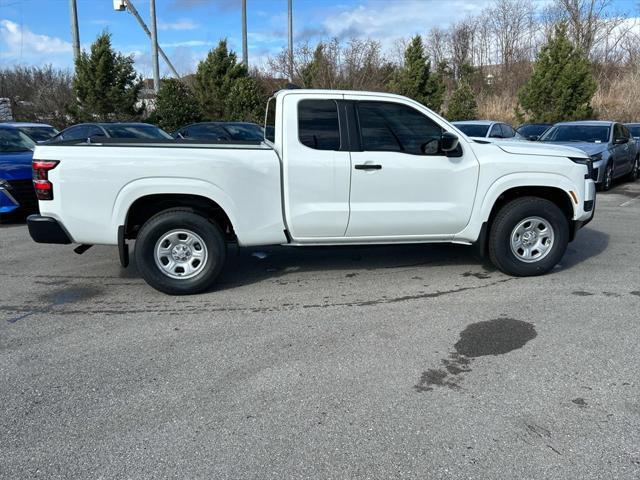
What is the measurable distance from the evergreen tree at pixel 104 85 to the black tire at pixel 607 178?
1930 centimetres

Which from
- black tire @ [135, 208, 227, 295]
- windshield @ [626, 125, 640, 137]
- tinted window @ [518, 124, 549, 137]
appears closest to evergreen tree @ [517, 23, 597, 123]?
tinted window @ [518, 124, 549, 137]

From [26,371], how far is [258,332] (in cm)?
174

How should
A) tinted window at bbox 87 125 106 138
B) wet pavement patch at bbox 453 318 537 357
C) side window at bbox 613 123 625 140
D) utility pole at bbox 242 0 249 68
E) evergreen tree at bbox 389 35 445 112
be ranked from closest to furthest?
wet pavement patch at bbox 453 318 537 357
tinted window at bbox 87 125 106 138
side window at bbox 613 123 625 140
utility pole at bbox 242 0 249 68
evergreen tree at bbox 389 35 445 112

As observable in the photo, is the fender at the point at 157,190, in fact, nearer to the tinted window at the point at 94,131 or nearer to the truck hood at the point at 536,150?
the truck hood at the point at 536,150

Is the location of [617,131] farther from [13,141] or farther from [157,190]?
[13,141]

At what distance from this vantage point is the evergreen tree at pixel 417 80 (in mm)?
28188

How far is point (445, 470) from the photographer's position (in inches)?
113

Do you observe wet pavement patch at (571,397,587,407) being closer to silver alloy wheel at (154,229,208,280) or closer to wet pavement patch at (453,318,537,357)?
wet pavement patch at (453,318,537,357)

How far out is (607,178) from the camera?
1362 centimetres

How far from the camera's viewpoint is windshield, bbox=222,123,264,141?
15.8 meters

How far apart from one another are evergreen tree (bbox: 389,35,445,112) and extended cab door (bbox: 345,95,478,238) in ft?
75.5

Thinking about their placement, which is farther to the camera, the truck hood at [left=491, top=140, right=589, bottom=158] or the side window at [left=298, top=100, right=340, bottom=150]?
the truck hood at [left=491, top=140, right=589, bottom=158]

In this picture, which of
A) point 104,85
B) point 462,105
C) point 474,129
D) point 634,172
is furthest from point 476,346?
point 462,105

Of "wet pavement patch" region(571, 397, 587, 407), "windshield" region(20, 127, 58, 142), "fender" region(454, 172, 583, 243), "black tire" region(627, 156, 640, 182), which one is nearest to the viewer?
"wet pavement patch" region(571, 397, 587, 407)
